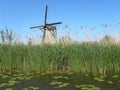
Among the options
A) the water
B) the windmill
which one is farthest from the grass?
the windmill

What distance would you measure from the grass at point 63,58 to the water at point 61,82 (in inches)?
36.4

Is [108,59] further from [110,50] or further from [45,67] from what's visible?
[45,67]

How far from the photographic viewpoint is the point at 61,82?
916 centimetres

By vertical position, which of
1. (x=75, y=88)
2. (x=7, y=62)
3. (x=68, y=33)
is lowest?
(x=75, y=88)

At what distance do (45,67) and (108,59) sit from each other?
2812 mm

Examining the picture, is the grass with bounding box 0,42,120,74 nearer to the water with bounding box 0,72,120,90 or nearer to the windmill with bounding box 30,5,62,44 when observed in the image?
the water with bounding box 0,72,120,90

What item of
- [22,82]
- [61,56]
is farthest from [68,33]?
[22,82]

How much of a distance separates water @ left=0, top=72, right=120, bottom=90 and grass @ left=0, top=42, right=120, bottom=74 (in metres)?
0.92

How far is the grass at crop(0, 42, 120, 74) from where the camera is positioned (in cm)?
1139

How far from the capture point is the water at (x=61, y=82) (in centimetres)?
834

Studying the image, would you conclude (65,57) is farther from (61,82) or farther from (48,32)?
(48,32)

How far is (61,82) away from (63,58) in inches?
131

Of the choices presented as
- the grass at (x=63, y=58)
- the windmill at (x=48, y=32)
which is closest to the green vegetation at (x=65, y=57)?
the grass at (x=63, y=58)

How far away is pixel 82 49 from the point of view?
1192 centimetres
